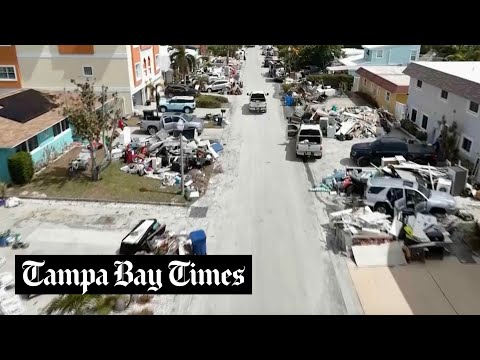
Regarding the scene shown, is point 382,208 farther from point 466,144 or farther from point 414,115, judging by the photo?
point 414,115

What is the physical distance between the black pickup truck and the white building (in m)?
1.93

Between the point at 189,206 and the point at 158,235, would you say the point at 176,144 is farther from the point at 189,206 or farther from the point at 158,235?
the point at 158,235

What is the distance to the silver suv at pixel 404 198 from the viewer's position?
53.9ft

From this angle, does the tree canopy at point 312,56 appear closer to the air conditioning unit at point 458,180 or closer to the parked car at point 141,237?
the air conditioning unit at point 458,180

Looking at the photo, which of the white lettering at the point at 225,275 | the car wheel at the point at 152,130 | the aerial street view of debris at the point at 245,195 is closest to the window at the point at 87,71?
the aerial street view of debris at the point at 245,195

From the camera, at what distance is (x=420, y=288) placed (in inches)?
500

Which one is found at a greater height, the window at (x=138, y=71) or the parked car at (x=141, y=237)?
the window at (x=138, y=71)

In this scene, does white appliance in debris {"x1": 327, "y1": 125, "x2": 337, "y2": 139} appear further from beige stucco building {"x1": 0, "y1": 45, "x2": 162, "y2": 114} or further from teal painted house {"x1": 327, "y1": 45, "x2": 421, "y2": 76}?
teal painted house {"x1": 327, "y1": 45, "x2": 421, "y2": 76}

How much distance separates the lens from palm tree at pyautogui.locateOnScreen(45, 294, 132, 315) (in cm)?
1090

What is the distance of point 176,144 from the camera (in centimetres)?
2300

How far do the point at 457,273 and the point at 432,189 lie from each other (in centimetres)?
577
